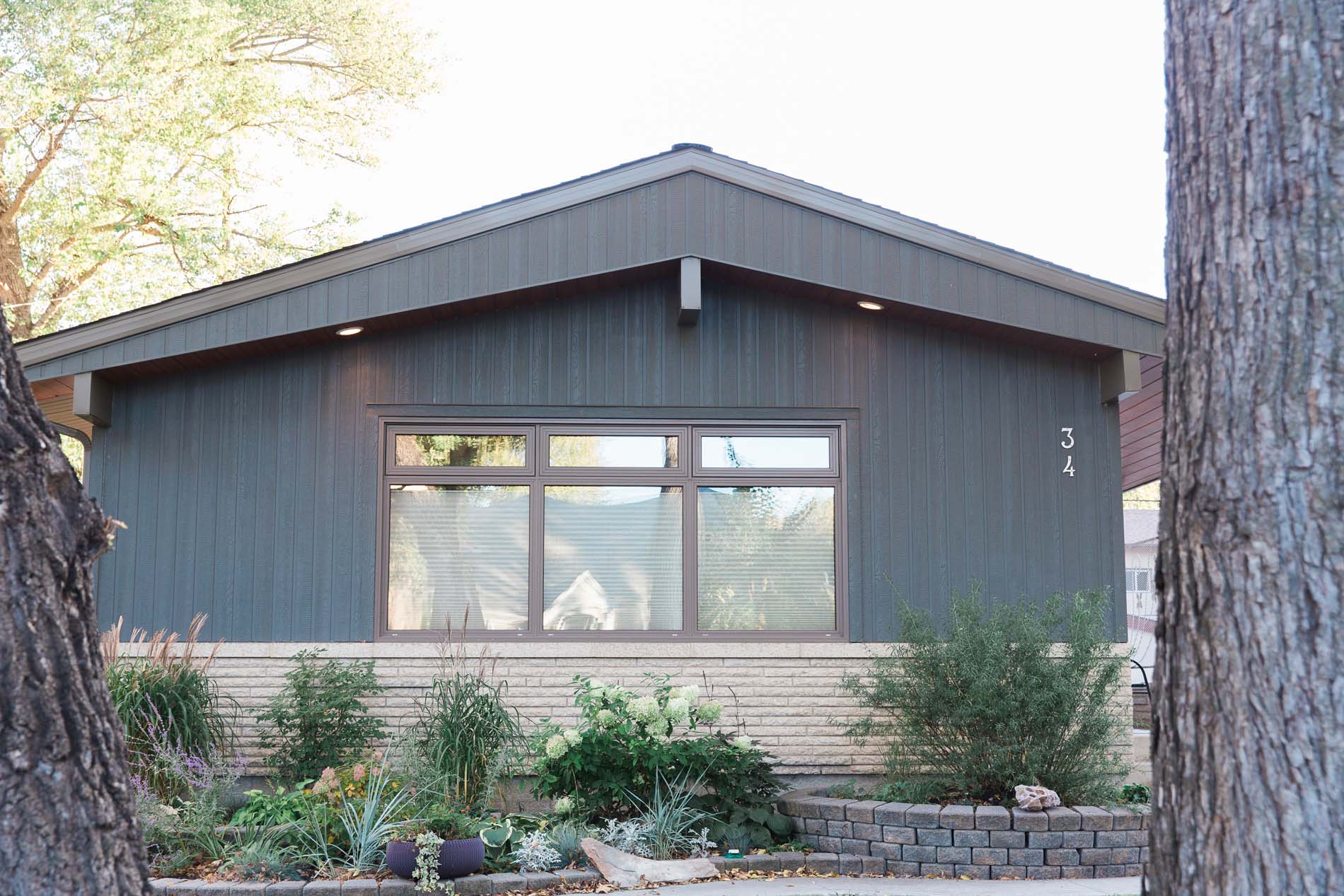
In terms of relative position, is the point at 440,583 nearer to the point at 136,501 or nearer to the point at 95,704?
the point at 136,501

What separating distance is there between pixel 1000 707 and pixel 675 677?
200cm

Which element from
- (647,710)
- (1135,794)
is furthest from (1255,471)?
(1135,794)

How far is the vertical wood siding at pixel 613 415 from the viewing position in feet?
23.7

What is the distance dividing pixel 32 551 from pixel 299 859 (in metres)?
4.02

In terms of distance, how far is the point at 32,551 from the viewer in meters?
1.98

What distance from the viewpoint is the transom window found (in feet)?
24.0

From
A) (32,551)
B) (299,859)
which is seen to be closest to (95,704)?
(32,551)

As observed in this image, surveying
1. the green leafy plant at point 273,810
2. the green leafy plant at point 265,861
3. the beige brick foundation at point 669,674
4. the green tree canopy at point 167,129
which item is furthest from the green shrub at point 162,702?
the green tree canopy at point 167,129

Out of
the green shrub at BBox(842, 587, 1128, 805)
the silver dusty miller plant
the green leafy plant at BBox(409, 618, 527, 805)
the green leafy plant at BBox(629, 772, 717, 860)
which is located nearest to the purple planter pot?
the silver dusty miller plant

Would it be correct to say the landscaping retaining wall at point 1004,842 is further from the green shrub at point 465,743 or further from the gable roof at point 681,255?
the gable roof at point 681,255

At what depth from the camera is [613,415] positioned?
7.38 m

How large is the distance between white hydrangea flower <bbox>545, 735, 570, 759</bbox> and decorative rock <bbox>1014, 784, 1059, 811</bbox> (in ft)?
7.65

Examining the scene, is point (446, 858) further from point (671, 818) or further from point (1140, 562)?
point (1140, 562)

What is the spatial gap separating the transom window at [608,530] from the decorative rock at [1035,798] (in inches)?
66.7
